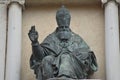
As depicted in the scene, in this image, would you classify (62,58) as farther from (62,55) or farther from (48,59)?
(48,59)

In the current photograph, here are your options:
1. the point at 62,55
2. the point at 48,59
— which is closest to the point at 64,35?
the point at 62,55

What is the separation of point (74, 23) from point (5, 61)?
119 centimetres

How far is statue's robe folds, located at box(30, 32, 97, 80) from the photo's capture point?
845cm

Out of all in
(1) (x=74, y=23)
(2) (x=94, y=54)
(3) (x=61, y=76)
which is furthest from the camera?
(1) (x=74, y=23)

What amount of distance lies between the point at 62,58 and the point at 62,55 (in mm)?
73

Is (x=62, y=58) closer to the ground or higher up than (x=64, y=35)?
closer to the ground

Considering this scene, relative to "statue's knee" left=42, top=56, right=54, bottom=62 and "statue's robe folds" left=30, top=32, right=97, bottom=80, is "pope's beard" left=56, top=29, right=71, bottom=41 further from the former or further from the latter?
"statue's knee" left=42, top=56, right=54, bottom=62

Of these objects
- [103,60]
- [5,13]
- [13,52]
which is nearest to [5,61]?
[13,52]

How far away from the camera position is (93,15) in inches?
388

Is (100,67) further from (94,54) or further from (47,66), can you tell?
(47,66)

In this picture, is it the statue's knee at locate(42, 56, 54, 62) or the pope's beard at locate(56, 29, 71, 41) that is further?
the pope's beard at locate(56, 29, 71, 41)

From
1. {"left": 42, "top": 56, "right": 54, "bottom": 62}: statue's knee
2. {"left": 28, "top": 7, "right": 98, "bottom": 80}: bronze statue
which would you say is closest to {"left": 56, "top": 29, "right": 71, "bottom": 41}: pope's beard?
{"left": 28, "top": 7, "right": 98, "bottom": 80}: bronze statue

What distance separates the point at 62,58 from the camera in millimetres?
8602

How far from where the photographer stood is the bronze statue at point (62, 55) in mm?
8438
